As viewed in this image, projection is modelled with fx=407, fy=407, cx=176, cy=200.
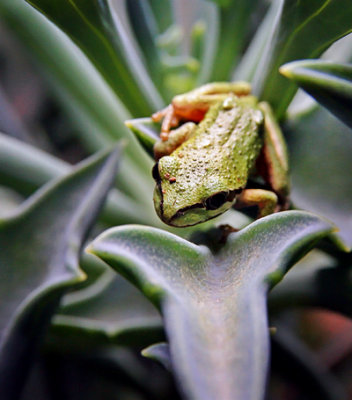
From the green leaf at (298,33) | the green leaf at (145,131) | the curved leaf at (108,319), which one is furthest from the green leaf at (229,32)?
the curved leaf at (108,319)

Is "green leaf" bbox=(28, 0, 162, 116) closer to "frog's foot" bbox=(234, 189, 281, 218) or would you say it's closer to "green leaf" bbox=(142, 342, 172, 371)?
"frog's foot" bbox=(234, 189, 281, 218)

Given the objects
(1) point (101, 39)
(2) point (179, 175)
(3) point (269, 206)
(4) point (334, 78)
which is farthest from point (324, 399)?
(1) point (101, 39)

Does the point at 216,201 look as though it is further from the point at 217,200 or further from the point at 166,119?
the point at 166,119

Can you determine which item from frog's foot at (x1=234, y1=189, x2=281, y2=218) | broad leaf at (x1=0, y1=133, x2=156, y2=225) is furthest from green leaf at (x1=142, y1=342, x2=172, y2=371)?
broad leaf at (x1=0, y1=133, x2=156, y2=225)

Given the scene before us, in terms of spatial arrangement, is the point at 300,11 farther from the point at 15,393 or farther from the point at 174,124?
the point at 15,393

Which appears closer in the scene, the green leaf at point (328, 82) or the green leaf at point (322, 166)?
the green leaf at point (328, 82)

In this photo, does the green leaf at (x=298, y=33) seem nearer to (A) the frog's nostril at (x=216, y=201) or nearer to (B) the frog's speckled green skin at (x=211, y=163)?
(B) the frog's speckled green skin at (x=211, y=163)
